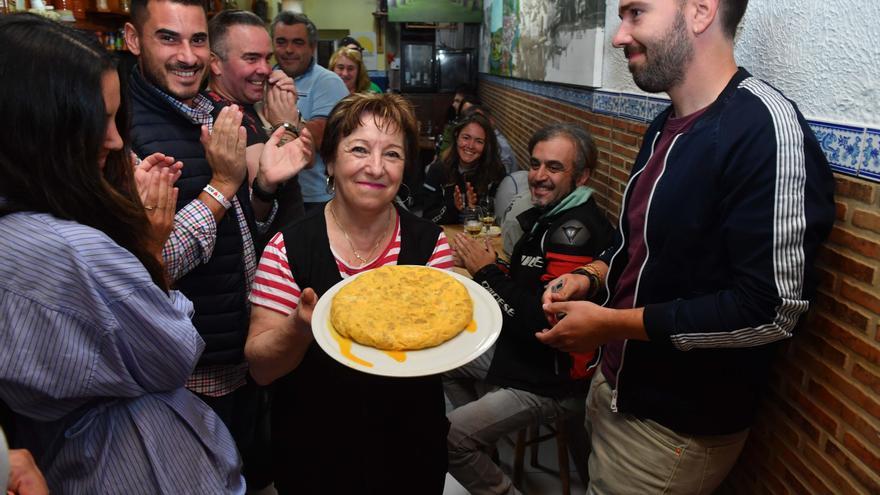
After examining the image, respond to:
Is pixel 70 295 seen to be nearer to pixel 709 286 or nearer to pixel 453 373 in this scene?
pixel 709 286

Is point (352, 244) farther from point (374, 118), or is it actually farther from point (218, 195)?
point (218, 195)

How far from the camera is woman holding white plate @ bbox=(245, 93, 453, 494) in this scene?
1.51 metres

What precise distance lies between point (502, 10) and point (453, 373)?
16.9 ft

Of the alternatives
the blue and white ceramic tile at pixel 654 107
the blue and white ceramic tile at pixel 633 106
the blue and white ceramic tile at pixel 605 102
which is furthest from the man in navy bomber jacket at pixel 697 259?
the blue and white ceramic tile at pixel 605 102

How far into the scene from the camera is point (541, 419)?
2318mm

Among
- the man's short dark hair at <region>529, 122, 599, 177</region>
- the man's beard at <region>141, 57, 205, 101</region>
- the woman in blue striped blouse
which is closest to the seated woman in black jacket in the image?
the man's short dark hair at <region>529, 122, 599, 177</region>

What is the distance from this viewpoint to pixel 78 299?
0.96 m

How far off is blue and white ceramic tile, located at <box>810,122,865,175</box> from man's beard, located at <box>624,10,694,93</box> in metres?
0.39

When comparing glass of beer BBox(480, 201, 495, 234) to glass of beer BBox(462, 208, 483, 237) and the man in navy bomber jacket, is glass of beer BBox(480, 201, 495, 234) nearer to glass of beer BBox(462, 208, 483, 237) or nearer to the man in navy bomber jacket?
glass of beer BBox(462, 208, 483, 237)

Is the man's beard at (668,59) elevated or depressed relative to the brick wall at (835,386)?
elevated

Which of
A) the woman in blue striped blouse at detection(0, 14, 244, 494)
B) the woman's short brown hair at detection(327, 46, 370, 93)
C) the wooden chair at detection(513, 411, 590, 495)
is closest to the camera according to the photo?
the woman in blue striped blouse at detection(0, 14, 244, 494)

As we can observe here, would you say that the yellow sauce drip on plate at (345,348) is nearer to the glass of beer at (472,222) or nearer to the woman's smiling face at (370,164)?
the woman's smiling face at (370,164)

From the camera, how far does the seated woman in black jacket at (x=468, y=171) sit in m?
4.31

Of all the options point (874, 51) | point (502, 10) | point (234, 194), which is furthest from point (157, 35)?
point (502, 10)
